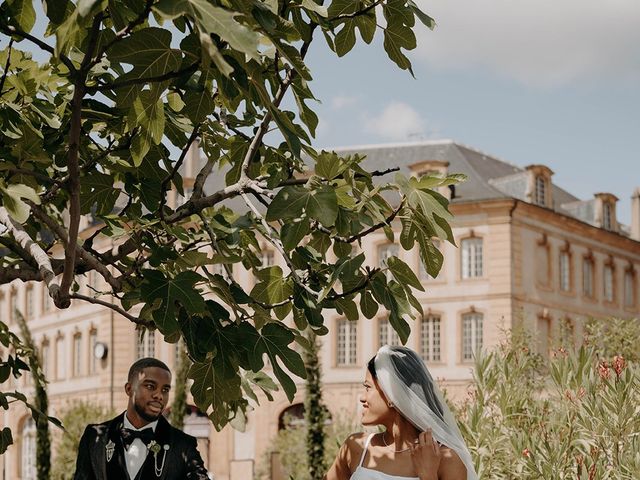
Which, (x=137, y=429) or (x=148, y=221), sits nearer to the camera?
(x=148, y=221)

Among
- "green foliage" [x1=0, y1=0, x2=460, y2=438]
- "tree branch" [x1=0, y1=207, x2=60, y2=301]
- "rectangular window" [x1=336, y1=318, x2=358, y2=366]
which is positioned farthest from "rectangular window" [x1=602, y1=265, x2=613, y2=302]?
"tree branch" [x1=0, y1=207, x2=60, y2=301]

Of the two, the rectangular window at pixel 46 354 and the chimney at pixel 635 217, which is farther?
the rectangular window at pixel 46 354

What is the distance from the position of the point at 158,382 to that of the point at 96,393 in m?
42.7

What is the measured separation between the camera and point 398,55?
16.0ft

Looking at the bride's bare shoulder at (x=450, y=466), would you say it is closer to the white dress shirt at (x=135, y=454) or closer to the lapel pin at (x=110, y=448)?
the white dress shirt at (x=135, y=454)

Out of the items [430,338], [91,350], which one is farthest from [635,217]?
[91,350]

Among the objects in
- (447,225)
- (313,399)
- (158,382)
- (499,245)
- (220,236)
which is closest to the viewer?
(447,225)

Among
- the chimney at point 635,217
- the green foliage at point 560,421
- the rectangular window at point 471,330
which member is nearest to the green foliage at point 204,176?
the green foliage at point 560,421

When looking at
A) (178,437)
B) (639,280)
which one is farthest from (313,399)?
(178,437)

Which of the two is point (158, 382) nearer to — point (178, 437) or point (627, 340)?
point (178, 437)

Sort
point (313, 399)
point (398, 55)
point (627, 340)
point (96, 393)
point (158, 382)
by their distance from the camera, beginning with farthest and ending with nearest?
point (96, 393)
point (313, 399)
point (627, 340)
point (158, 382)
point (398, 55)

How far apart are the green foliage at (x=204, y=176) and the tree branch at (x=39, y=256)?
1 cm

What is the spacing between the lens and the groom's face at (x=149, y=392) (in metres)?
5.70

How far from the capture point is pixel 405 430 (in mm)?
4422
